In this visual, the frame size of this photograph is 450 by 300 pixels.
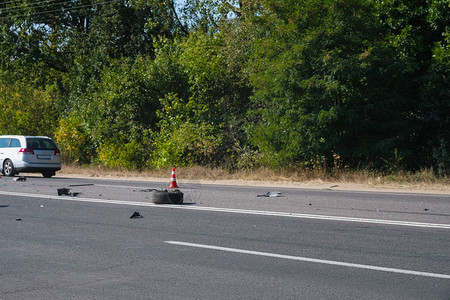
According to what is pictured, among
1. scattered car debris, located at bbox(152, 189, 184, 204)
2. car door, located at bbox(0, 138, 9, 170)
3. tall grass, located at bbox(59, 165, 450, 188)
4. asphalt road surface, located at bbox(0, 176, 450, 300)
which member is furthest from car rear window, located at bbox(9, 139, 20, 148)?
scattered car debris, located at bbox(152, 189, 184, 204)

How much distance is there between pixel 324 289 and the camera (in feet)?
17.0

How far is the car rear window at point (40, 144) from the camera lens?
2339 centimetres

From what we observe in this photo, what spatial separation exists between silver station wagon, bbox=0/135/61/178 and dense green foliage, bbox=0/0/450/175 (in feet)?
15.4

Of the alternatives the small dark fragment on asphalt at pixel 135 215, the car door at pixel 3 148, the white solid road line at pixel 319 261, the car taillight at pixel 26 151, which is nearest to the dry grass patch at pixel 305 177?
the car taillight at pixel 26 151

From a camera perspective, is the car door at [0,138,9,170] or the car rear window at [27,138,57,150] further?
the car door at [0,138,9,170]

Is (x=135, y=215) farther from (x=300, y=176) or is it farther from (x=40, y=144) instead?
Result: (x=40, y=144)

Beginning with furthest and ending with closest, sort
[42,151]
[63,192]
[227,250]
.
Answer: [42,151] → [63,192] → [227,250]

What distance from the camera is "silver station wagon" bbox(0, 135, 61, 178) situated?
909 inches

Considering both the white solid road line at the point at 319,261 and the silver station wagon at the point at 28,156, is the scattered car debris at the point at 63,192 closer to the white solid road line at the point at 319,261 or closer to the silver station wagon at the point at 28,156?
the white solid road line at the point at 319,261

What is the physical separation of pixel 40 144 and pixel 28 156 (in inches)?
31.4

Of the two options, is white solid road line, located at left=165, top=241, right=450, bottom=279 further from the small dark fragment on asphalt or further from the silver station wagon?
the silver station wagon

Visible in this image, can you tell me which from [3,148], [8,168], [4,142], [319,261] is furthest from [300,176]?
[319,261]

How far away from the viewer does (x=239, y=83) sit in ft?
91.5

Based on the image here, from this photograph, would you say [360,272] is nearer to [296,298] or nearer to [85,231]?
[296,298]
